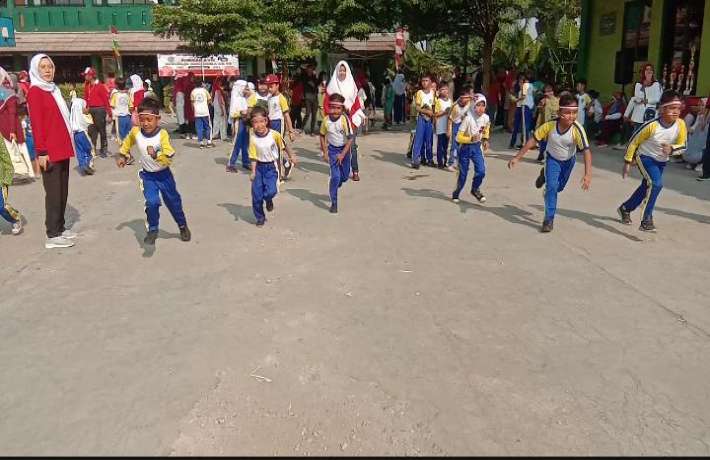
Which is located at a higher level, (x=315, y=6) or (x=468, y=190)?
(x=315, y=6)

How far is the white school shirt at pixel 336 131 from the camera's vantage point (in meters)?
8.15

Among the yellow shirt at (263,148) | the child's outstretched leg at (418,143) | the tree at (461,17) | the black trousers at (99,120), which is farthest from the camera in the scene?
the tree at (461,17)

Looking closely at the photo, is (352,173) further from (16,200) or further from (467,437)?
(467,437)

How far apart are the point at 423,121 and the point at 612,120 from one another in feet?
18.4

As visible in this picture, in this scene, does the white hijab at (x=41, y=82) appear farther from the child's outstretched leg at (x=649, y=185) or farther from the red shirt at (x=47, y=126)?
the child's outstretched leg at (x=649, y=185)

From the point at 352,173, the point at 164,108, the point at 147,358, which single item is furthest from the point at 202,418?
the point at 164,108

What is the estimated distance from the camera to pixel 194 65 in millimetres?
26516

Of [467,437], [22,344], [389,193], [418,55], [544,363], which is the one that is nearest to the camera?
[467,437]

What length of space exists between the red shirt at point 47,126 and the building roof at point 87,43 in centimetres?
2495

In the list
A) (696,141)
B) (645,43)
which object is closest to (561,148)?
(696,141)

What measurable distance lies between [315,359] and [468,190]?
19.5 feet

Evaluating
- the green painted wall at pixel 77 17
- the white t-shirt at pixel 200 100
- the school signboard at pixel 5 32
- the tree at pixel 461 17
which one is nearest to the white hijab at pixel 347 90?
the white t-shirt at pixel 200 100

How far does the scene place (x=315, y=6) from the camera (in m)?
16.5

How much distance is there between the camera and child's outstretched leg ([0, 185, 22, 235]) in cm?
697
